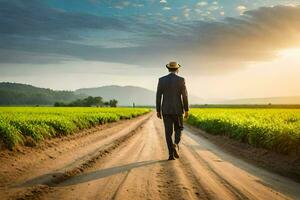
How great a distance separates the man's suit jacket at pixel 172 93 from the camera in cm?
1253

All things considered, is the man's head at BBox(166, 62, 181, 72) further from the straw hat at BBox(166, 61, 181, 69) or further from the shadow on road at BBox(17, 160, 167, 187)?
the shadow on road at BBox(17, 160, 167, 187)

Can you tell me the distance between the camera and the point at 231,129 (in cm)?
2192

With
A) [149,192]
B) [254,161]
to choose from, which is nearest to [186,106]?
[254,161]

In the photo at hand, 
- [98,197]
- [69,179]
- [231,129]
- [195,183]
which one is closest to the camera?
[98,197]

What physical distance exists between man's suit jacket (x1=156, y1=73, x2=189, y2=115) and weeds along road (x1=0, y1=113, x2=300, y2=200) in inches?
62.9

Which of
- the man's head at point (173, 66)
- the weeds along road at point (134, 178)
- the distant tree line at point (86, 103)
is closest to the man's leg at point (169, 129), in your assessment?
the weeds along road at point (134, 178)

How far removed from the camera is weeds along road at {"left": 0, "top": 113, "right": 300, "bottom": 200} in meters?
7.11

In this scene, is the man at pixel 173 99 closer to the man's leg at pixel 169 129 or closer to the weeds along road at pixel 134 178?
the man's leg at pixel 169 129

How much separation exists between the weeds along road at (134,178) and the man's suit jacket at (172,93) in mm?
1599

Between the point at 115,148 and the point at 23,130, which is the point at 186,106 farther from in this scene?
the point at 23,130

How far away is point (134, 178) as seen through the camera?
338 inches

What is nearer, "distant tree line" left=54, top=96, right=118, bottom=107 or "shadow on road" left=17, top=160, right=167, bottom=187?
"shadow on road" left=17, top=160, right=167, bottom=187

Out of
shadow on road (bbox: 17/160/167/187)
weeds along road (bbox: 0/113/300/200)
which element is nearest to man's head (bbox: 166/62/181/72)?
weeds along road (bbox: 0/113/300/200)

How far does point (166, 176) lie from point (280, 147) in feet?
21.2
